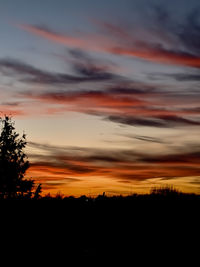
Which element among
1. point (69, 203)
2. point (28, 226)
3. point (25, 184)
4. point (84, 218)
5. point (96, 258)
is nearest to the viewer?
point (96, 258)

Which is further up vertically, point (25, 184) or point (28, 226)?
point (25, 184)

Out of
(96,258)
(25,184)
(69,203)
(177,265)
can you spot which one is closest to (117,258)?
(96,258)

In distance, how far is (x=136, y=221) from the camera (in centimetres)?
1683

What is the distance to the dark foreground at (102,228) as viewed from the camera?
11727 mm

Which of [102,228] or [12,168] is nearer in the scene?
[102,228]

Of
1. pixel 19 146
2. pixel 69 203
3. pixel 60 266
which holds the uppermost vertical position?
pixel 19 146

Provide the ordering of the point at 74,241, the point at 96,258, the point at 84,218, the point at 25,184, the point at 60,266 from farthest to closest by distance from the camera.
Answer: the point at 25,184, the point at 84,218, the point at 74,241, the point at 96,258, the point at 60,266

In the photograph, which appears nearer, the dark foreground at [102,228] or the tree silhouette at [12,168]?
the dark foreground at [102,228]

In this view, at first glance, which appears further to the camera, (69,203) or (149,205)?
(69,203)

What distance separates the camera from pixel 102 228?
53.7ft

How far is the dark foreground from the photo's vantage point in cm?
1173

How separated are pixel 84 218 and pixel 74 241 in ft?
14.6

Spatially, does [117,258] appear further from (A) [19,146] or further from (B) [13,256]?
(A) [19,146]

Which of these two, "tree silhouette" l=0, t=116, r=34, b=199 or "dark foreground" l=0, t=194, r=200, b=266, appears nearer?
"dark foreground" l=0, t=194, r=200, b=266
